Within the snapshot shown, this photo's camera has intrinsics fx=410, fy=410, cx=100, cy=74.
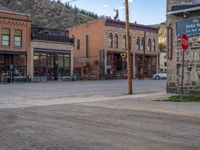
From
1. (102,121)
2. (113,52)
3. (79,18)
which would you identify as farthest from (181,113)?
(79,18)

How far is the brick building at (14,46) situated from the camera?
52688 millimetres

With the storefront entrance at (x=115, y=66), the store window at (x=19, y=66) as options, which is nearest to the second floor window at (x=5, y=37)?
the store window at (x=19, y=66)

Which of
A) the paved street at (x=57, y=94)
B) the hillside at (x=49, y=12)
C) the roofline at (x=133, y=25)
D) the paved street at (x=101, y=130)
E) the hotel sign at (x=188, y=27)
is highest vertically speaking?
the hillside at (x=49, y=12)

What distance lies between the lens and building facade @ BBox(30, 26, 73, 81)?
56469 mm

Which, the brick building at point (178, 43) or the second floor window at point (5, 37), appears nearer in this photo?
the brick building at point (178, 43)

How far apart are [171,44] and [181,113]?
1111 cm

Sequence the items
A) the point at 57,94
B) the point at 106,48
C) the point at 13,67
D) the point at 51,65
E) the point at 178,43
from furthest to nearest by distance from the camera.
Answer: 1. the point at 106,48
2. the point at 51,65
3. the point at 13,67
4. the point at 57,94
5. the point at 178,43

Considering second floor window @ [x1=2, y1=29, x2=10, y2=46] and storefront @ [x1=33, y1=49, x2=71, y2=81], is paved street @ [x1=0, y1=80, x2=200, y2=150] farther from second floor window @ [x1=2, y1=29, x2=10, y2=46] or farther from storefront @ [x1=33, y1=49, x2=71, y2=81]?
storefront @ [x1=33, y1=49, x2=71, y2=81]

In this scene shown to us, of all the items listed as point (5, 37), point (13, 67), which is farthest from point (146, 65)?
point (5, 37)

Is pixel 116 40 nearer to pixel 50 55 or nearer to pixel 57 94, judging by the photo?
pixel 50 55

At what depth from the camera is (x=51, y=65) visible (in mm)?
59312

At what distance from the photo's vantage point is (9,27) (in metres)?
53.4

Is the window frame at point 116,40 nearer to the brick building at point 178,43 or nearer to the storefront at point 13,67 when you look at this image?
the storefront at point 13,67

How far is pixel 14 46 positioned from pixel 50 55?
6.69 m
